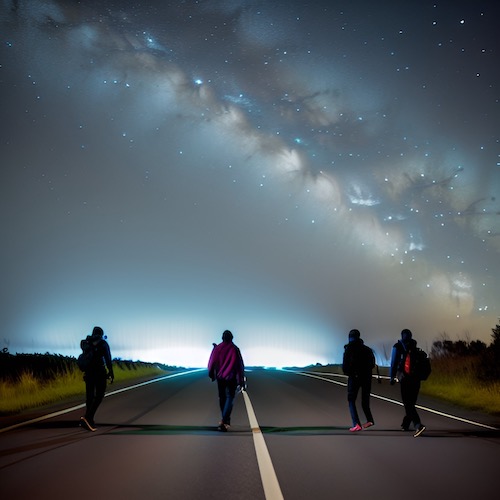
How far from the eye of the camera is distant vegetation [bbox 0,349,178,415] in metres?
17.6

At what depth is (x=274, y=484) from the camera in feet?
22.4

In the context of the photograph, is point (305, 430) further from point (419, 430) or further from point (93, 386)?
point (93, 386)

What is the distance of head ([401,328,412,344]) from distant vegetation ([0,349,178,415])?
919 cm

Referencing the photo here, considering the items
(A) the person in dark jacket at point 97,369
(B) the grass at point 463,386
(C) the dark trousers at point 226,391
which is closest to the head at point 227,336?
(C) the dark trousers at point 226,391

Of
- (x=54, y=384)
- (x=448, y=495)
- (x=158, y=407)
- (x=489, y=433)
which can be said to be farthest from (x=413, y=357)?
(x=54, y=384)

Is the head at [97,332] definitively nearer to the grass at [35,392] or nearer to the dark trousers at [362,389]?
the grass at [35,392]

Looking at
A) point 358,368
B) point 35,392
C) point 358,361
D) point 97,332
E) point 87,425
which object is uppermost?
point 97,332

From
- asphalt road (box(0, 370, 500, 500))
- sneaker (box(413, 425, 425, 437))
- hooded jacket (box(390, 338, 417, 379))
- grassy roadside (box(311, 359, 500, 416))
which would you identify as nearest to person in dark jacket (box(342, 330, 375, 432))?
hooded jacket (box(390, 338, 417, 379))

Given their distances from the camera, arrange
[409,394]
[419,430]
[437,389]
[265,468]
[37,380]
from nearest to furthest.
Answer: [265,468]
[419,430]
[409,394]
[437,389]
[37,380]

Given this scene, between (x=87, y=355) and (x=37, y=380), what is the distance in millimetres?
13111

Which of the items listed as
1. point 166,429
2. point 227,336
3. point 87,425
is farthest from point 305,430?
point 87,425

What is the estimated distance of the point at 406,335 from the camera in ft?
38.4

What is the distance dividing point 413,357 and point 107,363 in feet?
18.2

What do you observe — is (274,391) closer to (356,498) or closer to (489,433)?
(489,433)
